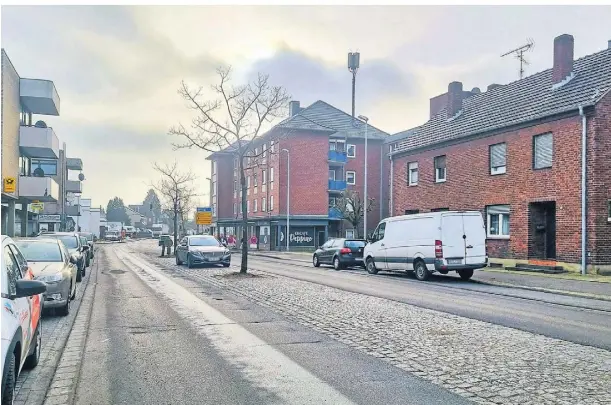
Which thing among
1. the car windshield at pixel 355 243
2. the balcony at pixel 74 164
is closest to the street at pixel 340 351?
the car windshield at pixel 355 243

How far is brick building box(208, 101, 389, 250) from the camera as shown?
52.3 metres

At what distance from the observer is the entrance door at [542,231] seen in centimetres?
2280

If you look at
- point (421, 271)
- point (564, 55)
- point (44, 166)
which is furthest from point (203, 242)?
point (44, 166)

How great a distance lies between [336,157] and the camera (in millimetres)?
55594

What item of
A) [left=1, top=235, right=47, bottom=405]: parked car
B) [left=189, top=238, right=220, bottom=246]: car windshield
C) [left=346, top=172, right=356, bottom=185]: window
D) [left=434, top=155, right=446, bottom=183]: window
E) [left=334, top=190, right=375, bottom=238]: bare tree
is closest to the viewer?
[left=1, top=235, right=47, bottom=405]: parked car

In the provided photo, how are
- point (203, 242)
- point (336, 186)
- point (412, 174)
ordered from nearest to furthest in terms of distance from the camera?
point (203, 242) < point (412, 174) < point (336, 186)

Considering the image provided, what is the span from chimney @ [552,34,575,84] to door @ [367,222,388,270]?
1051cm

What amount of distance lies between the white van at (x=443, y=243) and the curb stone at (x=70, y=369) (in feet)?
38.4

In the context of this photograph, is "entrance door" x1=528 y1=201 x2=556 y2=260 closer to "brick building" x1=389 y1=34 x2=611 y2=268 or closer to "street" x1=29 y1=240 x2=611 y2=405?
"brick building" x1=389 y1=34 x2=611 y2=268

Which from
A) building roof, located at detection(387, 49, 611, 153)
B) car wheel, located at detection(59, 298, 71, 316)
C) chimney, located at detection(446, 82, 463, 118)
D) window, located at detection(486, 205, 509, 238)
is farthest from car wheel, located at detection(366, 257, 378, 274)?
car wheel, located at detection(59, 298, 71, 316)

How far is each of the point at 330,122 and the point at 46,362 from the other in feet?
172

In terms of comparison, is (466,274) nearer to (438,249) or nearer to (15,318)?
(438,249)

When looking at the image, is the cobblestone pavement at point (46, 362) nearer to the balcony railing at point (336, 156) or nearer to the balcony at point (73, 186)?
the balcony railing at point (336, 156)

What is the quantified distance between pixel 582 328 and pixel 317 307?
4968mm
